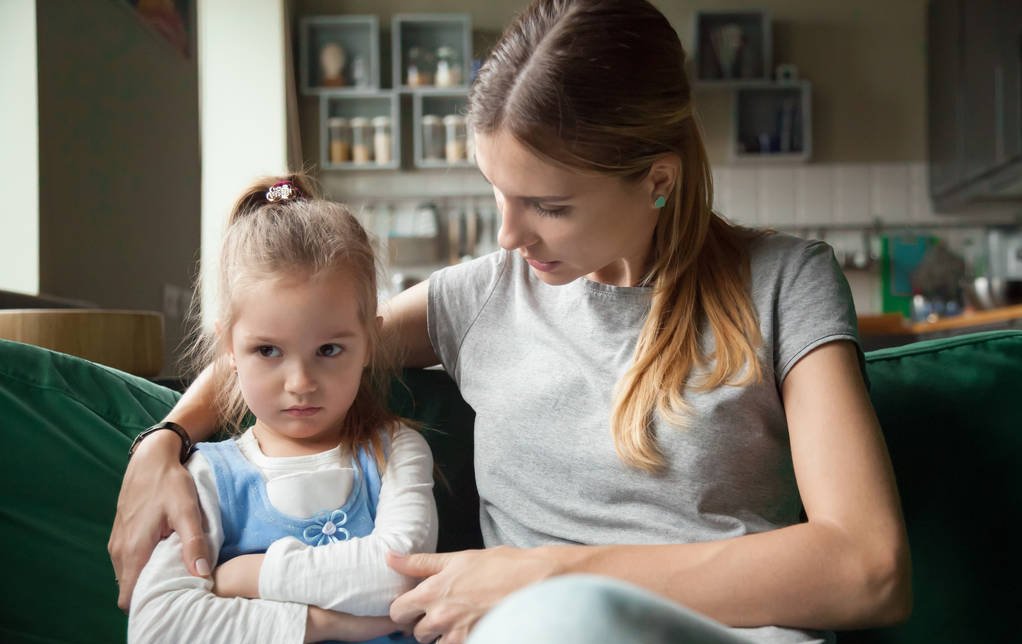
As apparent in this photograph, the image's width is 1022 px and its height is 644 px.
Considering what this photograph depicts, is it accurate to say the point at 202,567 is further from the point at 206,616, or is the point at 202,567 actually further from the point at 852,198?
the point at 852,198

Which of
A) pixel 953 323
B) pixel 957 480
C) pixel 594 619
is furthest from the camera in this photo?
pixel 953 323

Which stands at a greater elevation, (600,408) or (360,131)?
(360,131)

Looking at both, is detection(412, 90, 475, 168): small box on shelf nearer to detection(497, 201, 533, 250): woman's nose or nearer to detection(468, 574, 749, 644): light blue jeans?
detection(497, 201, 533, 250): woman's nose

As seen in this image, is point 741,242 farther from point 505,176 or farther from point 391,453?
point 391,453

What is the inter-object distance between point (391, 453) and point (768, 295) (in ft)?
1.57

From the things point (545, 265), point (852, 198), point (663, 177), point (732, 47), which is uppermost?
point (732, 47)

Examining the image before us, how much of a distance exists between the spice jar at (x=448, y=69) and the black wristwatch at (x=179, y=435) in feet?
14.5

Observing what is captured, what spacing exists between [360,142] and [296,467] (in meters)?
4.48

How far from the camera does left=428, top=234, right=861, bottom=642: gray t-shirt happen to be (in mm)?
1059

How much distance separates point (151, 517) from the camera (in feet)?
3.36

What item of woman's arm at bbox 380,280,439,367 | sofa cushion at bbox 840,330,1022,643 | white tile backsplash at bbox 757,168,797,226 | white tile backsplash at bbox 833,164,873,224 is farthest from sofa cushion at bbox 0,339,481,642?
white tile backsplash at bbox 833,164,873,224

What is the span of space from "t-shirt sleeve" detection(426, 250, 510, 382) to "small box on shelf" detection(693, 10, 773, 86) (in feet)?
14.2

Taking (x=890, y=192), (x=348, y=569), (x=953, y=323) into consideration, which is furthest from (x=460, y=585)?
(x=890, y=192)

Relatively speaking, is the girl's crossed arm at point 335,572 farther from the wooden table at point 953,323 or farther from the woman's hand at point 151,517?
the wooden table at point 953,323
